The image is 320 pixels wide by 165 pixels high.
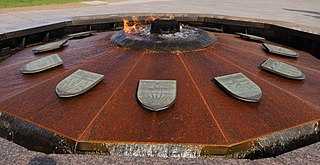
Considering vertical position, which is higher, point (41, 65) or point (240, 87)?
point (41, 65)

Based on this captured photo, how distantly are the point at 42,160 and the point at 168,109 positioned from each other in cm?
145

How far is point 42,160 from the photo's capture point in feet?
6.77

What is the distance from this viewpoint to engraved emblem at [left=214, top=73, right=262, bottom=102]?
3066 millimetres

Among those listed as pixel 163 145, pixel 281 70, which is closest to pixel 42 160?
pixel 163 145

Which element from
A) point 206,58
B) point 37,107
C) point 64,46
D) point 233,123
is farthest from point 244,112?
point 64,46

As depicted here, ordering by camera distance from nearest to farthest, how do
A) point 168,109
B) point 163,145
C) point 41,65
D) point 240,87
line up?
point 163,145 → point 168,109 → point 240,87 → point 41,65

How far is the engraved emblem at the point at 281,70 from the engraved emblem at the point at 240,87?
1.96 feet

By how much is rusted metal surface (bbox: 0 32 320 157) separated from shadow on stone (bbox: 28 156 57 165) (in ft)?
1.54

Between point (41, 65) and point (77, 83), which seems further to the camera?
point (41, 65)

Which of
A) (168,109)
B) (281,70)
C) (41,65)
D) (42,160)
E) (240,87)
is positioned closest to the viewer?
(42,160)

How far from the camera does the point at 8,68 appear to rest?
4.24m

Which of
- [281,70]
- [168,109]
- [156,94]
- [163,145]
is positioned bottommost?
[163,145]

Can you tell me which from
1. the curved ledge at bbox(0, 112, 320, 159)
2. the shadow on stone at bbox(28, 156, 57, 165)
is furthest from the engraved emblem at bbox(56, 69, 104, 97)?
the shadow on stone at bbox(28, 156, 57, 165)

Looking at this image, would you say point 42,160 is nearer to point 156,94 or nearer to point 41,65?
point 156,94
